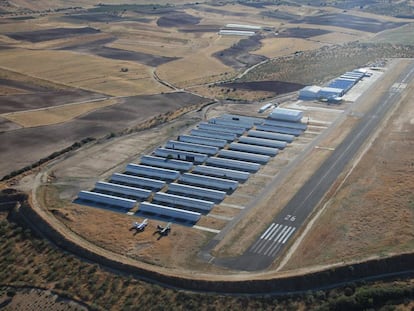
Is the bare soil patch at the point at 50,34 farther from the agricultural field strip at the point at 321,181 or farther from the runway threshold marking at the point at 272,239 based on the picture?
the runway threshold marking at the point at 272,239

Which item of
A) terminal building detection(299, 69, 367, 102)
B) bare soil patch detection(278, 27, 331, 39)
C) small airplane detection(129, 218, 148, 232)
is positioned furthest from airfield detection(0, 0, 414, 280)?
bare soil patch detection(278, 27, 331, 39)

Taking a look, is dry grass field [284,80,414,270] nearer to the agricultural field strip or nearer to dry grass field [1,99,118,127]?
the agricultural field strip

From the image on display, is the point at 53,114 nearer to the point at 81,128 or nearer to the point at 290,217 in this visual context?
the point at 81,128

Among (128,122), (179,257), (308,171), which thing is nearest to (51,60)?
(128,122)

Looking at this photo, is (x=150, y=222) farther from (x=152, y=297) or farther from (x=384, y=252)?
(x=384, y=252)

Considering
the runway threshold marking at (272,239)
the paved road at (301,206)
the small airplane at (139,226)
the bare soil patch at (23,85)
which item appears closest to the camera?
the paved road at (301,206)

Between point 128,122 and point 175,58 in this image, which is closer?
point 128,122

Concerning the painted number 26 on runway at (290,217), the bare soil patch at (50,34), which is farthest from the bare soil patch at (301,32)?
the painted number 26 on runway at (290,217)
